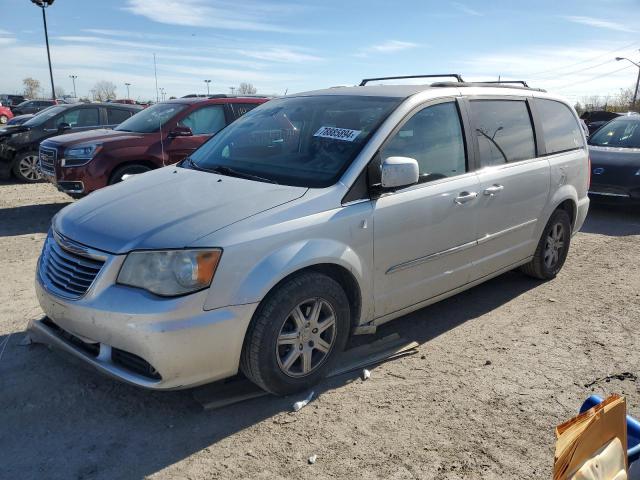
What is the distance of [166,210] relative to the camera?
10.4ft

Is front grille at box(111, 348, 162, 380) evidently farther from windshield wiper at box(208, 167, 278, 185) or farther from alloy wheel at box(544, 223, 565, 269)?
alloy wheel at box(544, 223, 565, 269)

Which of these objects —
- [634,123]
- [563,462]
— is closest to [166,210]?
[563,462]

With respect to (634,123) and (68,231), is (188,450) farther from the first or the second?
(634,123)

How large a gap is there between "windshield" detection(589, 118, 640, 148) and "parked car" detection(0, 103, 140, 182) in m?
9.26

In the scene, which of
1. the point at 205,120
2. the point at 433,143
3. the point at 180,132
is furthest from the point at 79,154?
the point at 433,143

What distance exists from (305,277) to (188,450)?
110 centimetres

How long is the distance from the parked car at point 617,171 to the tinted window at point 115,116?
898cm

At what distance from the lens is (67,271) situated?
3100 millimetres

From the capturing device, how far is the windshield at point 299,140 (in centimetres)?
352

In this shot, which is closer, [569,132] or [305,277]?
[305,277]

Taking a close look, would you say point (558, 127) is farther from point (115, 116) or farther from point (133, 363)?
point (115, 116)

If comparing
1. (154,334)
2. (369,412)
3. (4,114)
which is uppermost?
(4,114)

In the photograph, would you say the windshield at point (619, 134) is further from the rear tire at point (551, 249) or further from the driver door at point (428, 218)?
the driver door at point (428, 218)

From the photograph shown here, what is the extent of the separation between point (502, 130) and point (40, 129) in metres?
9.39
